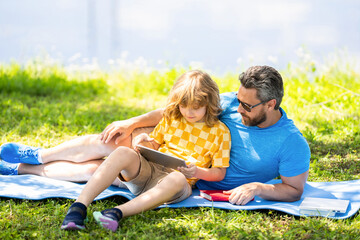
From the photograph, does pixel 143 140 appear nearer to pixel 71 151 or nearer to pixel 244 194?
pixel 71 151

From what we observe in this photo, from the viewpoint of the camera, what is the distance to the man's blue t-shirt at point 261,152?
12.2 ft

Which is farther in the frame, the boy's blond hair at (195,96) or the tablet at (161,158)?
the boy's blond hair at (195,96)

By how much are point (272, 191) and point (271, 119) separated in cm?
61

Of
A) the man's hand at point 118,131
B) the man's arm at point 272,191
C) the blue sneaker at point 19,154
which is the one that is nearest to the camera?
the man's arm at point 272,191

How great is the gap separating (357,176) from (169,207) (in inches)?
87.4

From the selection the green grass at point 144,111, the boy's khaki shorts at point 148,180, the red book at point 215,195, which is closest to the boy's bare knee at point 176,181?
the boy's khaki shorts at point 148,180

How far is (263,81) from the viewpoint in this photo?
3715 millimetres

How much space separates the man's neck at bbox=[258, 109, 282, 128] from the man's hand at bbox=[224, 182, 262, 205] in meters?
0.52

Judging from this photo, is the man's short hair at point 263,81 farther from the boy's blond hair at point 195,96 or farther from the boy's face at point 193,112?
the boy's face at point 193,112

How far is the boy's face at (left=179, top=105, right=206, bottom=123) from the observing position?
3.82m

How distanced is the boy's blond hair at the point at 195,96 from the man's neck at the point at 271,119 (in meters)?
0.40

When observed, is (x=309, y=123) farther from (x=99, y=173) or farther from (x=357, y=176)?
(x=99, y=173)

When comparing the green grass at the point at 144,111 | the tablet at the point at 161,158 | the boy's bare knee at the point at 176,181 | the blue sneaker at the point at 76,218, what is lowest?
the green grass at the point at 144,111

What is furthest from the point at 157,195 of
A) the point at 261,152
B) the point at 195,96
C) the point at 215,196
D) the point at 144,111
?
the point at 144,111
